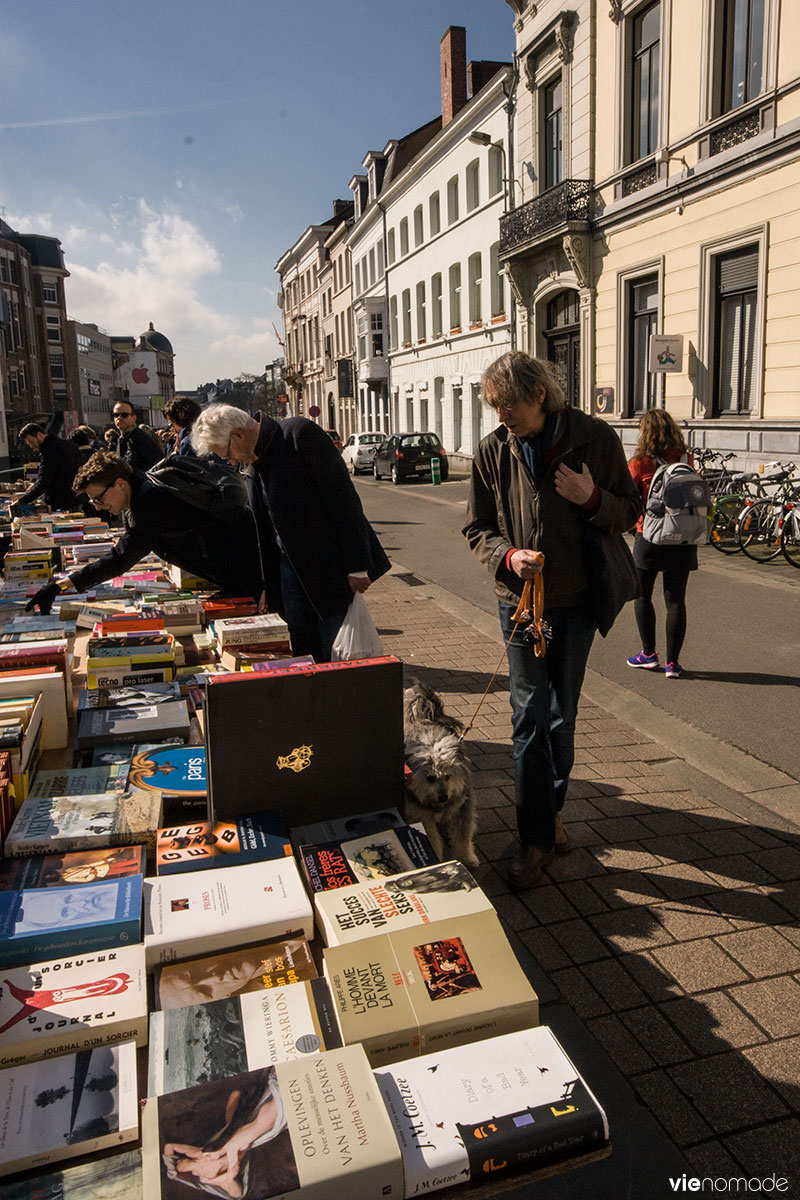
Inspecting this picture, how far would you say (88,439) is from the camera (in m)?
11.6

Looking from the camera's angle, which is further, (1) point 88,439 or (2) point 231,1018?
(1) point 88,439

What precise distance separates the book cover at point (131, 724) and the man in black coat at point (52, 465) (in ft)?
21.3

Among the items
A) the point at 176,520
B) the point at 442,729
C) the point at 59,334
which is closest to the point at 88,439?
the point at 176,520

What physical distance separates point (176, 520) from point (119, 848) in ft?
7.65

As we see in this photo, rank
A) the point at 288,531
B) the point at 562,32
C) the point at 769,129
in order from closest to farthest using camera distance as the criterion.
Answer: the point at 288,531
the point at 769,129
the point at 562,32

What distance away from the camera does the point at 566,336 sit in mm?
21859

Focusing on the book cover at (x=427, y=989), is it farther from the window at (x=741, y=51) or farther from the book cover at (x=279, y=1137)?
Answer: the window at (x=741, y=51)

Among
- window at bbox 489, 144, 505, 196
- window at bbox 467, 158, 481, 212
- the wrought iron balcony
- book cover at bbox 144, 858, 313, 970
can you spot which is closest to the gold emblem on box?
book cover at bbox 144, 858, 313, 970

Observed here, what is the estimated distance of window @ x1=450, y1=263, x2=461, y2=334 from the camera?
31359mm

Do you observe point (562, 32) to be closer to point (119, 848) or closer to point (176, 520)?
point (176, 520)

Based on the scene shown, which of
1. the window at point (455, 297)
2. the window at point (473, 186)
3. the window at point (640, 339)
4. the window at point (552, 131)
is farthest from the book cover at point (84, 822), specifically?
the window at point (455, 297)

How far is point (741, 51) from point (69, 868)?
17.0 meters

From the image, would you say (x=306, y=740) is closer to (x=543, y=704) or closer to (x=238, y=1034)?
(x=238, y=1034)

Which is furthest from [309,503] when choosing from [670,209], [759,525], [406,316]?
[406,316]
